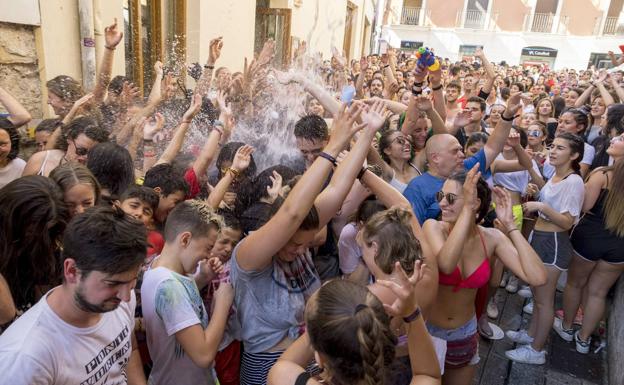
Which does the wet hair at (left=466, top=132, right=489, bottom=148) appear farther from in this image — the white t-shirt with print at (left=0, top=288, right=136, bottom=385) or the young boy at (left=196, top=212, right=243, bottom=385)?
the white t-shirt with print at (left=0, top=288, right=136, bottom=385)

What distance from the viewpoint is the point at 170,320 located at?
1.68 metres

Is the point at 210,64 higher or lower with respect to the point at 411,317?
higher

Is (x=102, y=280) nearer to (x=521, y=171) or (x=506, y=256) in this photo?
(x=506, y=256)

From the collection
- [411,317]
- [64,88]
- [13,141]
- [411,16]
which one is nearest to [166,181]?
[13,141]

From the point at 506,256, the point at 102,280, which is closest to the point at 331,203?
the point at 102,280

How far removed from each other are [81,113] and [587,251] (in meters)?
4.62

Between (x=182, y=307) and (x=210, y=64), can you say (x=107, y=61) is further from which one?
(x=182, y=307)

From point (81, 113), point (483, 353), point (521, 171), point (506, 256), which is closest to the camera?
point (506, 256)

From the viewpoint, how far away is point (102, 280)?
140cm

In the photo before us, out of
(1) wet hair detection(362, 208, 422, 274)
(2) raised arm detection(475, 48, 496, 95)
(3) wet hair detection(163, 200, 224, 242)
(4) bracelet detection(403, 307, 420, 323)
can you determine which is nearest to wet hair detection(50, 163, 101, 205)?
(3) wet hair detection(163, 200, 224, 242)

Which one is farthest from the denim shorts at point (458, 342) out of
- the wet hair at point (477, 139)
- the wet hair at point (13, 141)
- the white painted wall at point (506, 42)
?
the white painted wall at point (506, 42)

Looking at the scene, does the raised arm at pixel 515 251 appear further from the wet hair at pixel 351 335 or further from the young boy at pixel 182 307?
the young boy at pixel 182 307

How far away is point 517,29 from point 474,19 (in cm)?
364

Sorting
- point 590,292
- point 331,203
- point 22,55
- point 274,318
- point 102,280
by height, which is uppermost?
point 22,55
